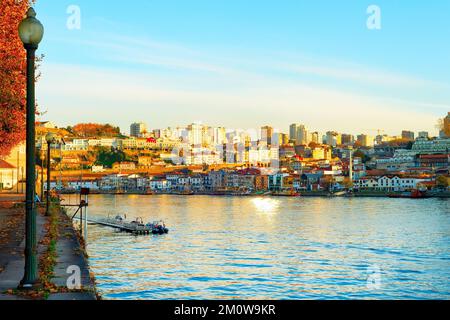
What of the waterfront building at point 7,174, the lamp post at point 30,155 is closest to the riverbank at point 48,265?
the lamp post at point 30,155

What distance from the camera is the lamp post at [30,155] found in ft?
39.6

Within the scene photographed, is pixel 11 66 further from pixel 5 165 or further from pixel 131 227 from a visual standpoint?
pixel 5 165

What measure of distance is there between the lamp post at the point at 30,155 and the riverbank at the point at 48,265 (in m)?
0.43

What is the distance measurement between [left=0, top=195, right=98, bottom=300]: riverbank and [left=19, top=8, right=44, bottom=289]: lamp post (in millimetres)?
431

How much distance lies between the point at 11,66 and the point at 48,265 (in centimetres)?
1069

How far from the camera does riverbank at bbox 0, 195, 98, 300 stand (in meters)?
12.1

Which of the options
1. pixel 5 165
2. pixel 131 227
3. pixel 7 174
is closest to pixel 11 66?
pixel 131 227

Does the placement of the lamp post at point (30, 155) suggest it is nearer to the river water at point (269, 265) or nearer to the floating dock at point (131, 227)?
the river water at point (269, 265)

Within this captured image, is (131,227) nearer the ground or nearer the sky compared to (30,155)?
nearer the ground

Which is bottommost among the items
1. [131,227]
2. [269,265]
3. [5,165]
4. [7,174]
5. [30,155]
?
[269,265]

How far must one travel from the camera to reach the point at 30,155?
1223 cm

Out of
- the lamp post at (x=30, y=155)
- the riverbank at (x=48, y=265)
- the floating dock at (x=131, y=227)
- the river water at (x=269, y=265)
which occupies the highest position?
the lamp post at (x=30, y=155)
